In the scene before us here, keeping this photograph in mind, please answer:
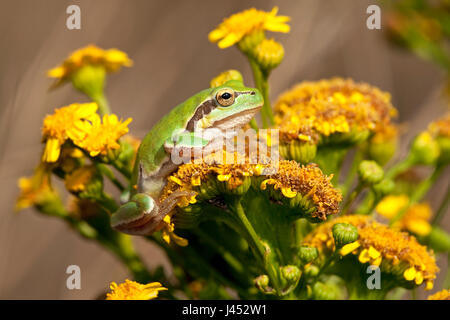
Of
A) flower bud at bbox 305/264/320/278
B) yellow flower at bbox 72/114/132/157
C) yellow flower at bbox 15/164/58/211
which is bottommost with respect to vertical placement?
flower bud at bbox 305/264/320/278

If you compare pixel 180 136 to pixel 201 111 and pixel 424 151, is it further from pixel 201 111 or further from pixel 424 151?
pixel 424 151

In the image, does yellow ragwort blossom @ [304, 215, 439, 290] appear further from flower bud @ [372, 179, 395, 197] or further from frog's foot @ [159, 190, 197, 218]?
frog's foot @ [159, 190, 197, 218]

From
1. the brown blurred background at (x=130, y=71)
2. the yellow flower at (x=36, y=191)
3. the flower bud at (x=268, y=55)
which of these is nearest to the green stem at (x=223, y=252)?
the flower bud at (x=268, y=55)

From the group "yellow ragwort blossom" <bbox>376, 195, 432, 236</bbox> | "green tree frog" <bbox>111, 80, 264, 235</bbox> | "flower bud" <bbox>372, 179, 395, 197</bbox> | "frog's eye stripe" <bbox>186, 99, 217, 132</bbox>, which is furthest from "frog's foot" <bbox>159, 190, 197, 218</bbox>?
"yellow ragwort blossom" <bbox>376, 195, 432, 236</bbox>

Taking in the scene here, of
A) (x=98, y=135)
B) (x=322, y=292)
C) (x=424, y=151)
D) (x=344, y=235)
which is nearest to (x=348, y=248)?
(x=344, y=235)

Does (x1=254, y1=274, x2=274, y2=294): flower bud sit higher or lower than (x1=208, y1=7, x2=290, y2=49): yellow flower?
lower

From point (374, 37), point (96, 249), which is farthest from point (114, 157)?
point (374, 37)
